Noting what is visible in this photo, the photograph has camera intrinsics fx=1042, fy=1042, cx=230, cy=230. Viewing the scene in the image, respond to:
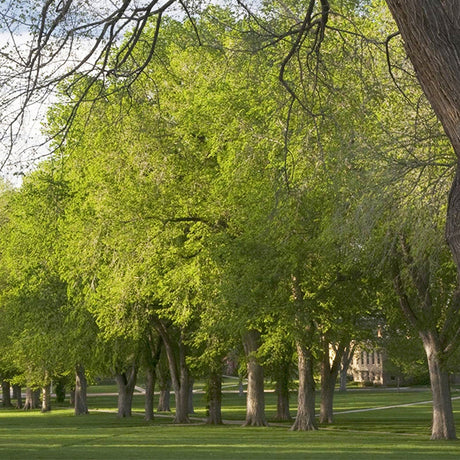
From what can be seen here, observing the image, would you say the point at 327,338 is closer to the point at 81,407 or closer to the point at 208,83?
the point at 208,83

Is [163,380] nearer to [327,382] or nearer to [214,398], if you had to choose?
[214,398]

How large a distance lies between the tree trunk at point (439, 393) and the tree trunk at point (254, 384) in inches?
346

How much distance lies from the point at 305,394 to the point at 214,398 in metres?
8.95

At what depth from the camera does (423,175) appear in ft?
71.4

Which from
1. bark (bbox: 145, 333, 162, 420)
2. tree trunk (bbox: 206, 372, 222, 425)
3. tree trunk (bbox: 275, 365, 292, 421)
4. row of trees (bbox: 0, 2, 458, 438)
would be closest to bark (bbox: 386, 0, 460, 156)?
row of trees (bbox: 0, 2, 458, 438)

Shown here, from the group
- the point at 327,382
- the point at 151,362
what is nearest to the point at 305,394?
the point at 327,382

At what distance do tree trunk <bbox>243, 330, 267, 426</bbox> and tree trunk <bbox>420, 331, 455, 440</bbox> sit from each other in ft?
28.9

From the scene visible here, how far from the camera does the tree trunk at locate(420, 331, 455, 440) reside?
31922 millimetres

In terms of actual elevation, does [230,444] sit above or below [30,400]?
below

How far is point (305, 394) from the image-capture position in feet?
120

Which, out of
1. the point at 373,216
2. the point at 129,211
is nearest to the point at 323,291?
the point at 129,211

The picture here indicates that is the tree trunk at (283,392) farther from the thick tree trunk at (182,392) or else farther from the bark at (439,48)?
the bark at (439,48)

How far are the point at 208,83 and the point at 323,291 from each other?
24.4 ft

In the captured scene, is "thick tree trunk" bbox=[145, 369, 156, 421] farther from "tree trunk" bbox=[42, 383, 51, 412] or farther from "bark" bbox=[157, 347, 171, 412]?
"tree trunk" bbox=[42, 383, 51, 412]
